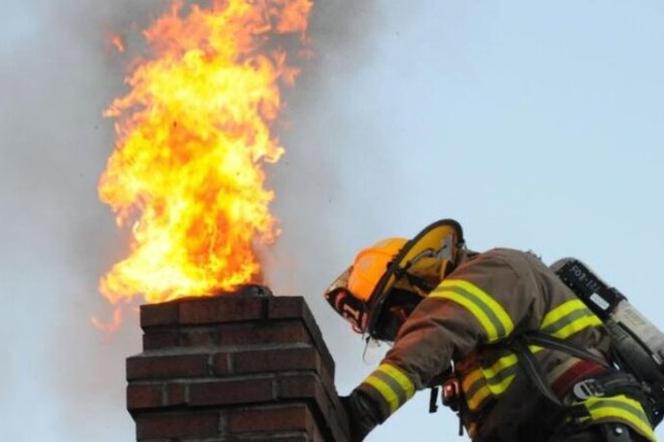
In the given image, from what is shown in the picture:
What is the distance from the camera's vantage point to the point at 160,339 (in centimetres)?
538

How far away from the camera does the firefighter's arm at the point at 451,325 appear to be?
5.73 meters

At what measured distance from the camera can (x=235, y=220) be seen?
20.4 feet

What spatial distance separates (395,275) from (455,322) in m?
1.08

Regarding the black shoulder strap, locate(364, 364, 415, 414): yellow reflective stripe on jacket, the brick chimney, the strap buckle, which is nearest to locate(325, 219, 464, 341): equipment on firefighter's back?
the black shoulder strap

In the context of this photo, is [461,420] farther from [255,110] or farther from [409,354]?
[255,110]

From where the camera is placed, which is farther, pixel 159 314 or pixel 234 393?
pixel 159 314

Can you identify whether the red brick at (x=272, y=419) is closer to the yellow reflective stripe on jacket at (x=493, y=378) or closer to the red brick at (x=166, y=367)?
the red brick at (x=166, y=367)

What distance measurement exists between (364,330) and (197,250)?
58.4 inches

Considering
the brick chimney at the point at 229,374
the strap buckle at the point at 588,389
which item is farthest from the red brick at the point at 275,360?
the strap buckle at the point at 588,389

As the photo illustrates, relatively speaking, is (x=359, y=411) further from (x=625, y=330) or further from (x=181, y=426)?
(x=625, y=330)

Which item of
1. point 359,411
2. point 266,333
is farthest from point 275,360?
point 359,411

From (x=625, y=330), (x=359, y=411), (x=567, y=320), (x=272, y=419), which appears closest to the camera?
(x=272, y=419)

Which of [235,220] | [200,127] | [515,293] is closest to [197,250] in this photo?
[235,220]

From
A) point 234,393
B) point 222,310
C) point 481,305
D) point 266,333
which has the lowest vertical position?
point 234,393
